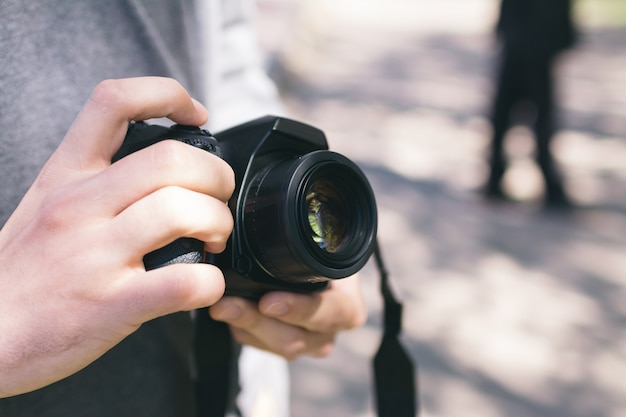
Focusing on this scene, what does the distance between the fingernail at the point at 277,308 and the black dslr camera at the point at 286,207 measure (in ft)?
0.08

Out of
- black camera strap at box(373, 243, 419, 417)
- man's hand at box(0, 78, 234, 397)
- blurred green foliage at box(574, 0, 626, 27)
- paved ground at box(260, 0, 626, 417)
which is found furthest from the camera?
blurred green foliage at box(574, 0, 626, 27)

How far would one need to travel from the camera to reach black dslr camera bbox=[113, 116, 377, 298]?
736 millimetres

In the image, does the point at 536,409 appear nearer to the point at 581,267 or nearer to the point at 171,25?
the point at 581,267

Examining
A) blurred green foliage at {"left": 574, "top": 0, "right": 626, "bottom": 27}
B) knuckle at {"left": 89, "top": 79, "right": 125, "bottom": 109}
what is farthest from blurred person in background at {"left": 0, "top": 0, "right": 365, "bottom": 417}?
blurred green foliage at {"left": 574, "top": 0, "right": 626, "bottom": 27}

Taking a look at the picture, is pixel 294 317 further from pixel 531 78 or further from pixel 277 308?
pixel 531 78

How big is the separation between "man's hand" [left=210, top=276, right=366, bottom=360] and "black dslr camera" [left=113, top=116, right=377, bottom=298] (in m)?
0.02

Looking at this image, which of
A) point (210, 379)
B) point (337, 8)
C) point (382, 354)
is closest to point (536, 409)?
point (382, 354)

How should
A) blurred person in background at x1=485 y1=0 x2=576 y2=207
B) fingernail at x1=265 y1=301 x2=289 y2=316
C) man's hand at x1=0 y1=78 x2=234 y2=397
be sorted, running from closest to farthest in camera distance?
man's hand at x1=0 y1=78 x2=234 y2=397
fingernail at x1=265 y1=301 x2=289 y2=316
blurred person in background at x1=485 y1=0 x2=576 y2=207

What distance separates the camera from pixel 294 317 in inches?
33.2

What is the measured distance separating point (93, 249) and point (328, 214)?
341 millimetres

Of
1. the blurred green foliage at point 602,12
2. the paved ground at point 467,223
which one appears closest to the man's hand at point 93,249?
the paved ground at point 467,223

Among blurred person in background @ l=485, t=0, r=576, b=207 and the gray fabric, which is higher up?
the gray fabric

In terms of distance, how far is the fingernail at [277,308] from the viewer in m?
0.82

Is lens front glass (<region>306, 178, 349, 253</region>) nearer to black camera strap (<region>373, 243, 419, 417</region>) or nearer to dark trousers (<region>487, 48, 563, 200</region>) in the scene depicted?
black camera strap (<region>373, 243, 419, 417</region>)
